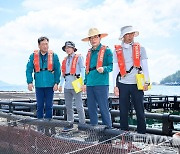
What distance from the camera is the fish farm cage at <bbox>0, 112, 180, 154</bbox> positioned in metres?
3.46

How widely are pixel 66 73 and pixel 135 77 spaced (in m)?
1.86

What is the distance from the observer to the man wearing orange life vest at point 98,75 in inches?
226

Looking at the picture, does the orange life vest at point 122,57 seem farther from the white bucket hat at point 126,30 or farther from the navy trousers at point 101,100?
the navy trousers at point 101,100

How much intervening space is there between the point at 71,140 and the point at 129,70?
1606 mm

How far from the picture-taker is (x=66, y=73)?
669cm

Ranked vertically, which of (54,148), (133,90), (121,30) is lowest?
(54,148)

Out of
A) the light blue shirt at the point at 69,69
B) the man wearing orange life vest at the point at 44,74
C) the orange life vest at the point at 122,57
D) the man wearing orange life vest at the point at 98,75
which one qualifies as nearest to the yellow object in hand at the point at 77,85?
the light blue shirt at the point at 69,69

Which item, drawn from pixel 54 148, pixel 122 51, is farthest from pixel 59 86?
pixel 54 148

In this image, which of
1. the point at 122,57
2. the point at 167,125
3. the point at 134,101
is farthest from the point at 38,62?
the point at 167,125

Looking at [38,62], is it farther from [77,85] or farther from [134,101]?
[134,101]

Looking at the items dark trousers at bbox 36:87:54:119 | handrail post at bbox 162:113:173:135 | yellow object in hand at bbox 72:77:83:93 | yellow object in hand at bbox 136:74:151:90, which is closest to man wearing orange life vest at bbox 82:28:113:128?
yellow object in hand at bbox 72:77:83:93

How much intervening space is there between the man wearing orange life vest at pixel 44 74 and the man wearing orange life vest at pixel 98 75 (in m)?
0.99

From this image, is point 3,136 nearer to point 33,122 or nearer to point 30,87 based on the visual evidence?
point 33,122

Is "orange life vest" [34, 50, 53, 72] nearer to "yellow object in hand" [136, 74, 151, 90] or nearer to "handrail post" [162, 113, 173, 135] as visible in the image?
"yellow object in hand" [136, 74, 151, 90]
